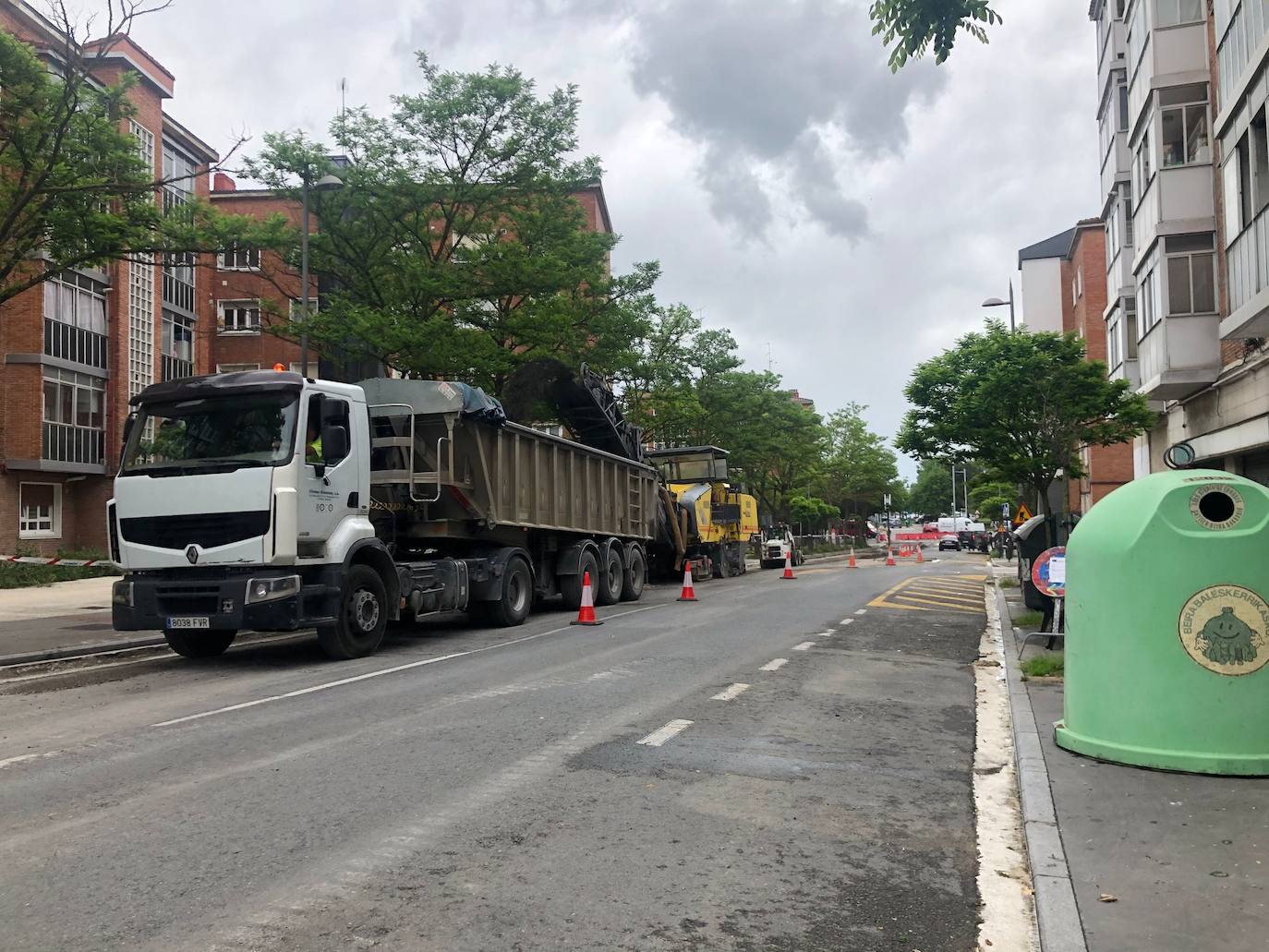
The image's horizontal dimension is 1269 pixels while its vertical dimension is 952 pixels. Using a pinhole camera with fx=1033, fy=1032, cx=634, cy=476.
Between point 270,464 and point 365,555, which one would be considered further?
point 365,555

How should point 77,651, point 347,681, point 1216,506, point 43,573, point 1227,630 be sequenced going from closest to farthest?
point 1227,630, point 1216,506, point 347,681, point 77,651, point 43,573

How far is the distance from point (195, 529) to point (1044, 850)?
348 inches

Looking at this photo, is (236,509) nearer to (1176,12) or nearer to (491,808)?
(491,808)

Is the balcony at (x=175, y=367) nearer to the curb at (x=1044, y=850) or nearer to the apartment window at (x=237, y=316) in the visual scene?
the apartment window at (x=237, y=316)

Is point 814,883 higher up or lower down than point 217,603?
lower down

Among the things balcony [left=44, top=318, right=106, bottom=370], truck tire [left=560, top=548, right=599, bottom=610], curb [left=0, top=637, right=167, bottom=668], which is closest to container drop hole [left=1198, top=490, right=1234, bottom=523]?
curb [left=0, top=637, right=167, bottom=668]

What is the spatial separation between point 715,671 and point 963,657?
3.48 meters

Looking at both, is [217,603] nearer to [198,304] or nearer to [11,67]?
[11,67]

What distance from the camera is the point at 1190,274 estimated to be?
19.7 meters

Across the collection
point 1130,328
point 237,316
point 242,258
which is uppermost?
point 237,316

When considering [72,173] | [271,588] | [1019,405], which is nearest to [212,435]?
[271,588]

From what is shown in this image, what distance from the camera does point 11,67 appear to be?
508 inches

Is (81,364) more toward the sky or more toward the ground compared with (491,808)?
more toward the sky

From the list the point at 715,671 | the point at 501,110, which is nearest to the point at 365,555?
the point at 715,671
